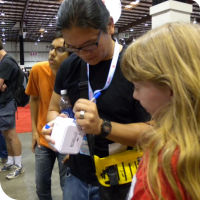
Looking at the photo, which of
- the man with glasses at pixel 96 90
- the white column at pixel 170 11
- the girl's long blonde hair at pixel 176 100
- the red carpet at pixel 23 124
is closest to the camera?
the girl's long blonde hair at pixel 176 100

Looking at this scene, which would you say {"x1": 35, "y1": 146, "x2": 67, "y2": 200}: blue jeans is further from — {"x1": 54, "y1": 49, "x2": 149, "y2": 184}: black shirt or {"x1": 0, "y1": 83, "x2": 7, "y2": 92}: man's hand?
{"x1": 0, "y1": 83, "x2": 7, "y2": 92}: man's hand

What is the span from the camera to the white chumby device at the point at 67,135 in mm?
924

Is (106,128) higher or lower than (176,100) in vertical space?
lower

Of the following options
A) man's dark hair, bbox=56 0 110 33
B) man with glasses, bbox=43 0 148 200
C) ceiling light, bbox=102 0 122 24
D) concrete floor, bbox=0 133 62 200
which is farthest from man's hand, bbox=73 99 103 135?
concrete floor, bbox=0 133 62 200

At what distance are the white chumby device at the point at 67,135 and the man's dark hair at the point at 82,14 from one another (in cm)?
42

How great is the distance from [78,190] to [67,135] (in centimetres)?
46

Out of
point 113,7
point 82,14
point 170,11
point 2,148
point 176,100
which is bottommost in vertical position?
point 2,148

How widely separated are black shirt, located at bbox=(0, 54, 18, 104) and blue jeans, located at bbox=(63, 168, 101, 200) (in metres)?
1.95

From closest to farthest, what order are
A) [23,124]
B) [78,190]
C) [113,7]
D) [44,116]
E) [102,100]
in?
1. [102,100]
2. [78,190]
3. [113,7]
4. [44,116]
5. [23,124]

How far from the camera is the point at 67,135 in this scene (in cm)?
92

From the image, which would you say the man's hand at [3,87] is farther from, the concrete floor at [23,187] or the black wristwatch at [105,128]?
the black wristwatch at [105,128]

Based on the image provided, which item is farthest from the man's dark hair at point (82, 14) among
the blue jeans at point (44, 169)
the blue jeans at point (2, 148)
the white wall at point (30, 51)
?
the white wall at point (30, 51)

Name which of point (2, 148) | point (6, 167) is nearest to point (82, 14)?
point (6, 167)

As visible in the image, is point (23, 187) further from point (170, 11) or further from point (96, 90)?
point (170, 11)
